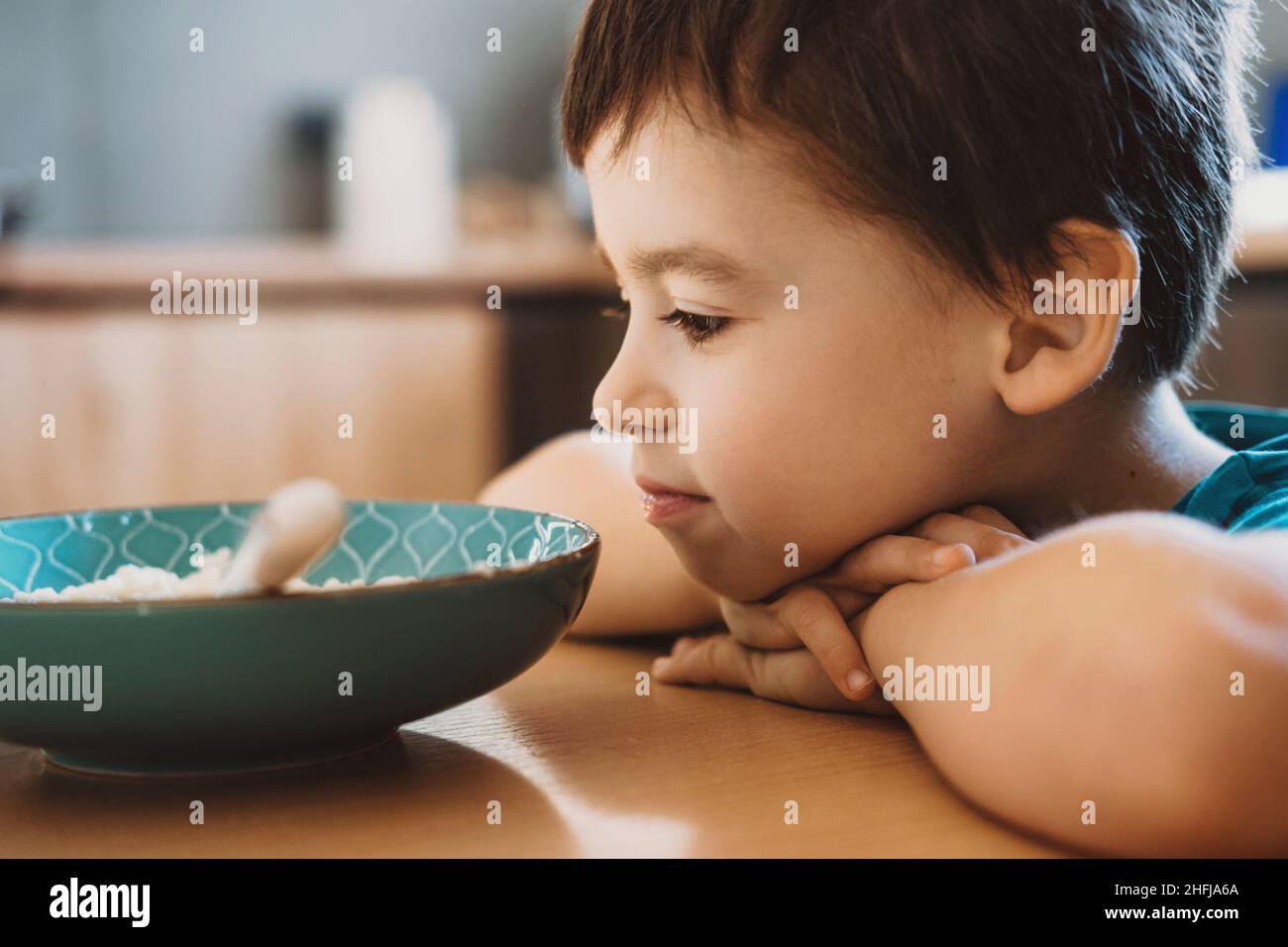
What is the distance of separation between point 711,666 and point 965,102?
338 mm

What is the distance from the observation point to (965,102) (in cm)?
68

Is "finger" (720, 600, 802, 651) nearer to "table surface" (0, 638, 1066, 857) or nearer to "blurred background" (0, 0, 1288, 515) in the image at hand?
"table surface" (0, 638, 1066, 857)

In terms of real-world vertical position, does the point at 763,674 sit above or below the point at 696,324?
below

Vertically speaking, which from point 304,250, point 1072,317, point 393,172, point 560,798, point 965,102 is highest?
point 393,172

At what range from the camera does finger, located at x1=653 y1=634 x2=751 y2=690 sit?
754mm

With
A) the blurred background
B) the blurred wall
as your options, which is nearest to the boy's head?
the blurred background

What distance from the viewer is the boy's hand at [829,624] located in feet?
2.23

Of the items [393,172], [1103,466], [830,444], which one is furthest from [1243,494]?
[393,172]

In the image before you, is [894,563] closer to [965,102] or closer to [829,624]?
[829,624]

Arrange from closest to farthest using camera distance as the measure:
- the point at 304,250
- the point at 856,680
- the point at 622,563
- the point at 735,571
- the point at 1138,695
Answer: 1. the point at 1138,695
2. the point at 856,680
3. the point at 735,571
4. the point at 622,563
5. the point at 304,250

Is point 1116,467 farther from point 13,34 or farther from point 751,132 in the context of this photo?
point 13,34

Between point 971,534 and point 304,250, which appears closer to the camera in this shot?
point 971,534

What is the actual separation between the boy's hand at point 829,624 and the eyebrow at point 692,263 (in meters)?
0.17

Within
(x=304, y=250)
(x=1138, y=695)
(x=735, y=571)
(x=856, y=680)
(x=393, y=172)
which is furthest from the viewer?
(x=393, y=172)
